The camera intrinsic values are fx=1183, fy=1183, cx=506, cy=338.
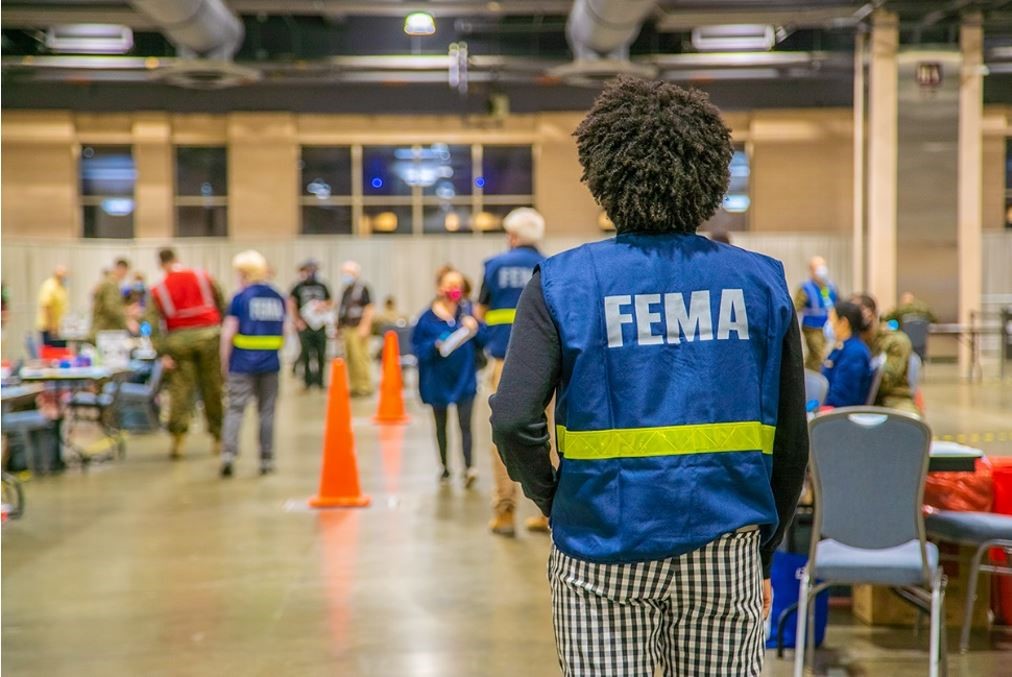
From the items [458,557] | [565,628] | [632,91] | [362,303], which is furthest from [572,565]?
[362,303]

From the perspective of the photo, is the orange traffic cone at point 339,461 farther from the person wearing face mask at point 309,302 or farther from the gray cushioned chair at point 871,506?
the person wearing face mask at point 309,302

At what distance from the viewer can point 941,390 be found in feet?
48.8

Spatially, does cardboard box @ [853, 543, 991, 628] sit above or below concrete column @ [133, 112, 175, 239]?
below

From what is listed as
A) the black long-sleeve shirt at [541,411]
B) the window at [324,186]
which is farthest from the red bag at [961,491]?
the window at [324,186]

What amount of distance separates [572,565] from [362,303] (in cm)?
1325

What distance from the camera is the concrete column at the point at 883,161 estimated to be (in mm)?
17828

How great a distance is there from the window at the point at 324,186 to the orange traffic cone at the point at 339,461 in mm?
15354

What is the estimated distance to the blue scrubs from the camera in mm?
6152

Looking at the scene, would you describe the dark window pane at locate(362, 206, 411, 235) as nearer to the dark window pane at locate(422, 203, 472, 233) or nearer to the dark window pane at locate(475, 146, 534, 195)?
the dark window pane at locate(422, 203, 472, 233)

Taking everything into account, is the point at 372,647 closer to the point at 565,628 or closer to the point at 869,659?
the point at 869,659

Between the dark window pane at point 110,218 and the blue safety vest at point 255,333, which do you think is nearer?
the blue safety vest at point 255,333

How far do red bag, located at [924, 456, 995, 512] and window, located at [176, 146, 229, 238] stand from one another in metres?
19.4

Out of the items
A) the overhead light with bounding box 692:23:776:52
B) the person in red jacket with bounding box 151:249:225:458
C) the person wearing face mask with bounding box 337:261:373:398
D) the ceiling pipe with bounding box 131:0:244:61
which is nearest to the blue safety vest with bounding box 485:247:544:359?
the person in red jacket with bounding box 151:249:225:458

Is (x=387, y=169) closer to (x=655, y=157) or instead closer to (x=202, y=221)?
(x=202, y=221)
